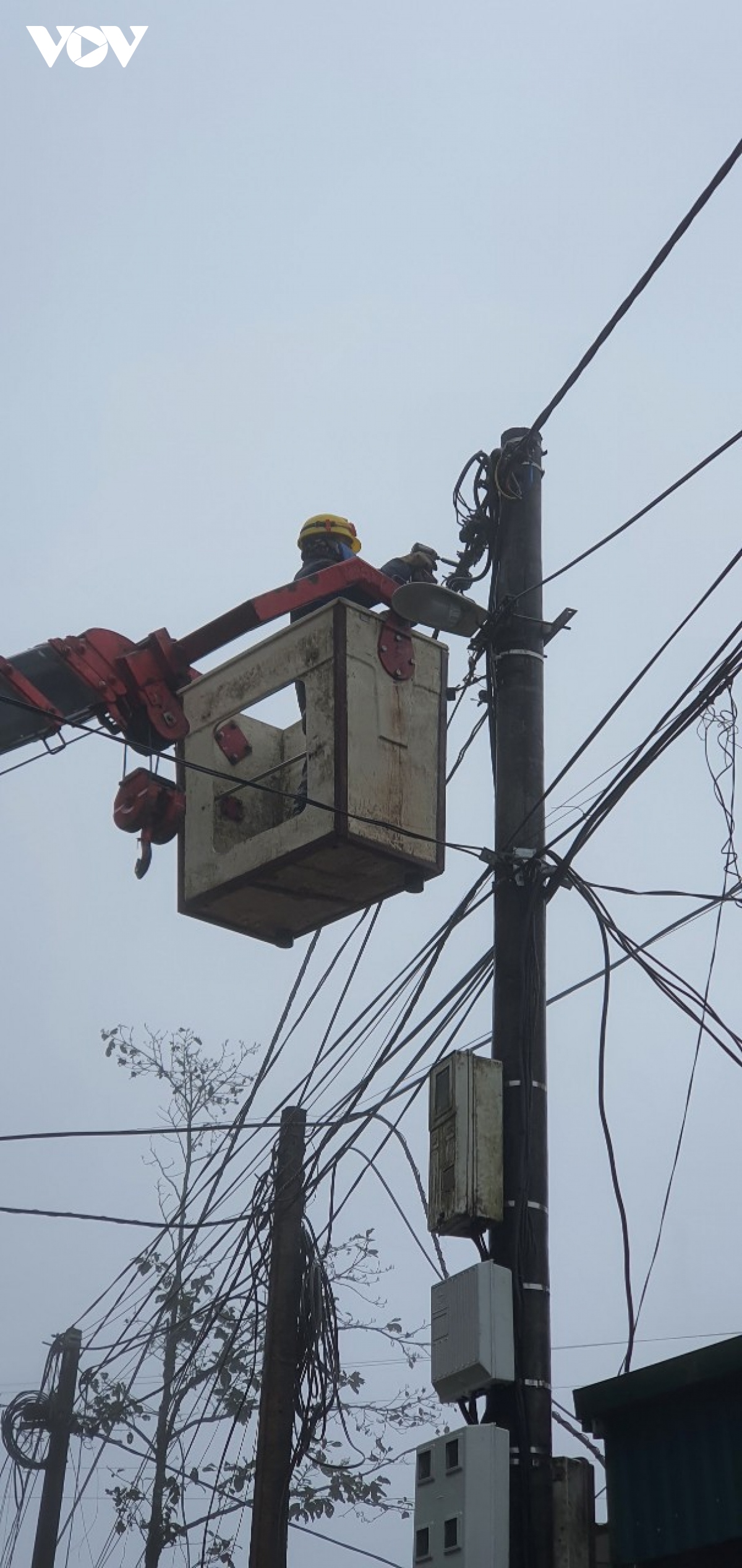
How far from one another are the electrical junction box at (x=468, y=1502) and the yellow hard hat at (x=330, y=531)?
4.33 metres

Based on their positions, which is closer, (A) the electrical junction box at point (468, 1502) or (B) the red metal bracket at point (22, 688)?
(A) the electrical junction box at point (468, 1502)

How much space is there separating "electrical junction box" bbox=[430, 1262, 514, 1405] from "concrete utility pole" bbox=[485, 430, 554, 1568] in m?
0.07

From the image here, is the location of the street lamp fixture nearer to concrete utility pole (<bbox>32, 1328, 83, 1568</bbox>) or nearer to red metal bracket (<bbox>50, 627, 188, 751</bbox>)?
red metal bracket (<bbox>50, 627, 188, 751</bbox>)

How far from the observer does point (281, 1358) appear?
30.2 feet

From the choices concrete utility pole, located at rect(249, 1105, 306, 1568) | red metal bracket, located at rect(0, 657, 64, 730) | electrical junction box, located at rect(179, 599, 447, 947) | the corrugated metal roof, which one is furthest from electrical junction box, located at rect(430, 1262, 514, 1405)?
red metal bracket, located at rect(0, 657, 64, 730)

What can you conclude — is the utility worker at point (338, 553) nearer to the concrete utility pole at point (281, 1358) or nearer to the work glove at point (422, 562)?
the work glove at point (422, 562)

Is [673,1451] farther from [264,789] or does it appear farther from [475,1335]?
[264,789]

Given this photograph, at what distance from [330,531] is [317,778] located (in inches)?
77.7

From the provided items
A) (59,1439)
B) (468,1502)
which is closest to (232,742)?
(468,1502)

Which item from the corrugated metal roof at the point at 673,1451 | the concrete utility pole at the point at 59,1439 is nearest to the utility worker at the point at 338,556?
the corrugated metal roof at the point at 673,1451

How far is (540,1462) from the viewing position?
5.91 m

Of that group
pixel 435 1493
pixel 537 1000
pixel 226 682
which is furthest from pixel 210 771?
pixel 435 1493

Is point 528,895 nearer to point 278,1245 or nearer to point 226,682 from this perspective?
point 226,682

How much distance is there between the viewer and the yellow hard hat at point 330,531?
28.2ft
